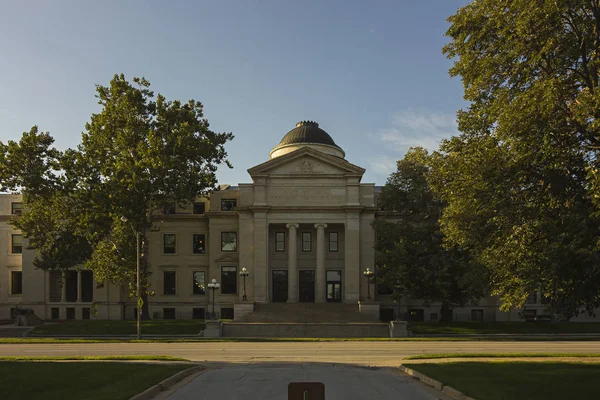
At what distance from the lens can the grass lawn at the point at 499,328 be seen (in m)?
40.7

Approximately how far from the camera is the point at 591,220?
16.6 metres

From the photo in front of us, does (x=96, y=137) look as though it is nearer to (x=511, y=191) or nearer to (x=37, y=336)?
(x=37, y=336)

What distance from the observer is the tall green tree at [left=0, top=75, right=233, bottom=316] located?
42.7 meters

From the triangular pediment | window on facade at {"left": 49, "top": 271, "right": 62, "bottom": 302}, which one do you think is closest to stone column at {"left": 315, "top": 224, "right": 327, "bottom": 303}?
the triangular pediment

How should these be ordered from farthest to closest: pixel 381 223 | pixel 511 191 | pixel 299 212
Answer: pixel 299 212 → pixel 381 223 → pixel 511 191

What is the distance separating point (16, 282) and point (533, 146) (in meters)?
53.2

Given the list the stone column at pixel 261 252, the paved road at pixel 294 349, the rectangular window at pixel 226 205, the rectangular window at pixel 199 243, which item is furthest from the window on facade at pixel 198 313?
the paved road at pixel 294 349

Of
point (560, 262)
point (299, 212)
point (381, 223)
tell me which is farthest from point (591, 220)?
point (299, 212)

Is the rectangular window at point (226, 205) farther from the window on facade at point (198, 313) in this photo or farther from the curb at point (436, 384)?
the curb at point (436, 384)

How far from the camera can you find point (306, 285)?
5334 cm

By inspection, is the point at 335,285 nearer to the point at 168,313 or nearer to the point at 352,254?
the point at 352,254

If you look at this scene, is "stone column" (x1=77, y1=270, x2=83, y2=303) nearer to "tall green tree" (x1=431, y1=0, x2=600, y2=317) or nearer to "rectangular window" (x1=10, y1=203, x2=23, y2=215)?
"rectangular window" (x1=10, y1=203, x2=23, y2=215)

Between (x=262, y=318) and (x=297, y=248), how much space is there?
930 centimetres

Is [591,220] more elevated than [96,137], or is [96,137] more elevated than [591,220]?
[96,137]
